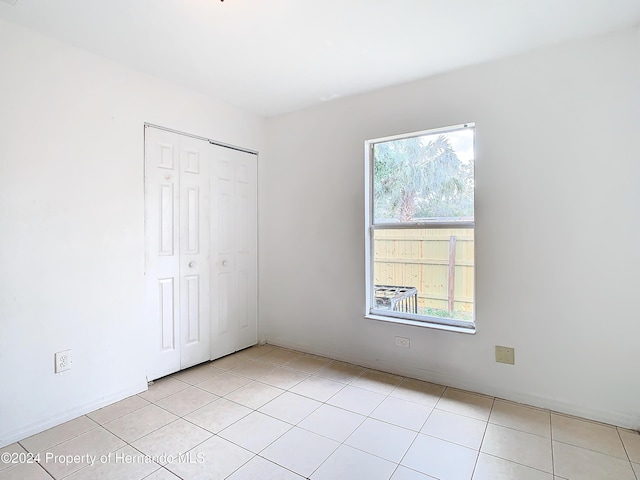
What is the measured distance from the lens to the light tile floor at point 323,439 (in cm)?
174

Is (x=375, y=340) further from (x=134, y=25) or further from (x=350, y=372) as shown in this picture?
(x=134, y=25)

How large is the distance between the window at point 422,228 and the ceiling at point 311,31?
0.60m

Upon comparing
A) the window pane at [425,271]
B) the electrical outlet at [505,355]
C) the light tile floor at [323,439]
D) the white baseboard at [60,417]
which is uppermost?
the window pane at [425,271]

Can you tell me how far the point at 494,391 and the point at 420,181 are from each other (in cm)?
170

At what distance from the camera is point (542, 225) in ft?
7.66

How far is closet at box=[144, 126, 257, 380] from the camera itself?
278 cm

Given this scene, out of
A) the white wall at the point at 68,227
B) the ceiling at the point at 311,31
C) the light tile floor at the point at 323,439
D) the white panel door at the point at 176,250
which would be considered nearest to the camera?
the light tile floor at the point at 323,439

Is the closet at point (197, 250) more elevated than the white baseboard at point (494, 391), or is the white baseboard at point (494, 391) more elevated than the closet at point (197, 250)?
the closet at point (197, 250)

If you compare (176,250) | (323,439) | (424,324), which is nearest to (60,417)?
(176,250)

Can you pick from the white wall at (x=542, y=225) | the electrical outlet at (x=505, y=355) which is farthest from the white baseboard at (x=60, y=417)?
the electrical outlet at (x=505, y=355)

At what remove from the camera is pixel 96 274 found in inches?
94.6

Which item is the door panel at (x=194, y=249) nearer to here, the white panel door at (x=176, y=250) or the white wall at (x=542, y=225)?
the white panel door at (x=176, y=250)

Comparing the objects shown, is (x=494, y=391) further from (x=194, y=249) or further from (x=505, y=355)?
(x=194, y=249)

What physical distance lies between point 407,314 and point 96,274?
243 centimetres
